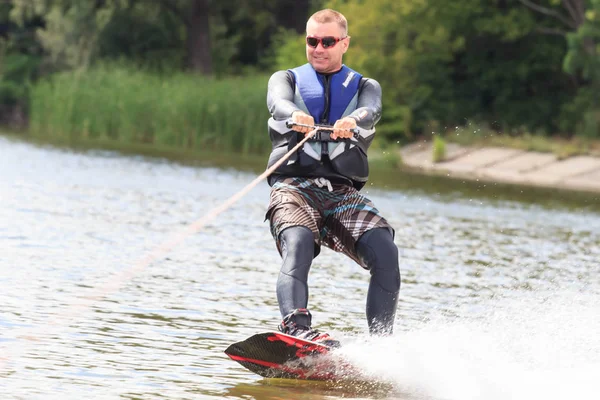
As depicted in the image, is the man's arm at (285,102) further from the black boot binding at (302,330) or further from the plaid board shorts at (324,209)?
the black boot binding at (302,330)

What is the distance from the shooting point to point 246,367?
689 centimetres

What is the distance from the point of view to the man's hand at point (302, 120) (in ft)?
22.7

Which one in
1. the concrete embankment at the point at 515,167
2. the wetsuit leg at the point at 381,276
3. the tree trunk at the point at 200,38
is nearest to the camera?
the wetsuit leg at the point at 381,276

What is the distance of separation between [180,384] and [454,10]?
105 feet

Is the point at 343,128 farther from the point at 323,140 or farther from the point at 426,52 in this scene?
→ the point at 426,52

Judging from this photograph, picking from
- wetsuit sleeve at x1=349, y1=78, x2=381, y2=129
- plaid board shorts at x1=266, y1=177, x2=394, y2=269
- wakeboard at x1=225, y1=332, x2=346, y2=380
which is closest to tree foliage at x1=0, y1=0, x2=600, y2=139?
wetsuit sleeve at x1=349, y1=78, x2=381, y2=129

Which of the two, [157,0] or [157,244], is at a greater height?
[157,0]

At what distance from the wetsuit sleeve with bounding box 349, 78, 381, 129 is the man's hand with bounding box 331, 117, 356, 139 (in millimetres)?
112

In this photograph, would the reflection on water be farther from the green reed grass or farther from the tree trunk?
the tree trunk

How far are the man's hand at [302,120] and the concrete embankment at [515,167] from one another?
21.9 m

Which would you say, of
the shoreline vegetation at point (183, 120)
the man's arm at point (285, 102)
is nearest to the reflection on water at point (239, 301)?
the man's arm at point (285, 102)

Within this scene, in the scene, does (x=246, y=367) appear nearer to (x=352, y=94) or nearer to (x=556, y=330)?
(x=352, y=94)

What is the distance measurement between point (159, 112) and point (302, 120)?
28238 millimetres

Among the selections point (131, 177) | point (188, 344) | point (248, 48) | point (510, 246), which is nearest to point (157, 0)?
point (248, 48)
